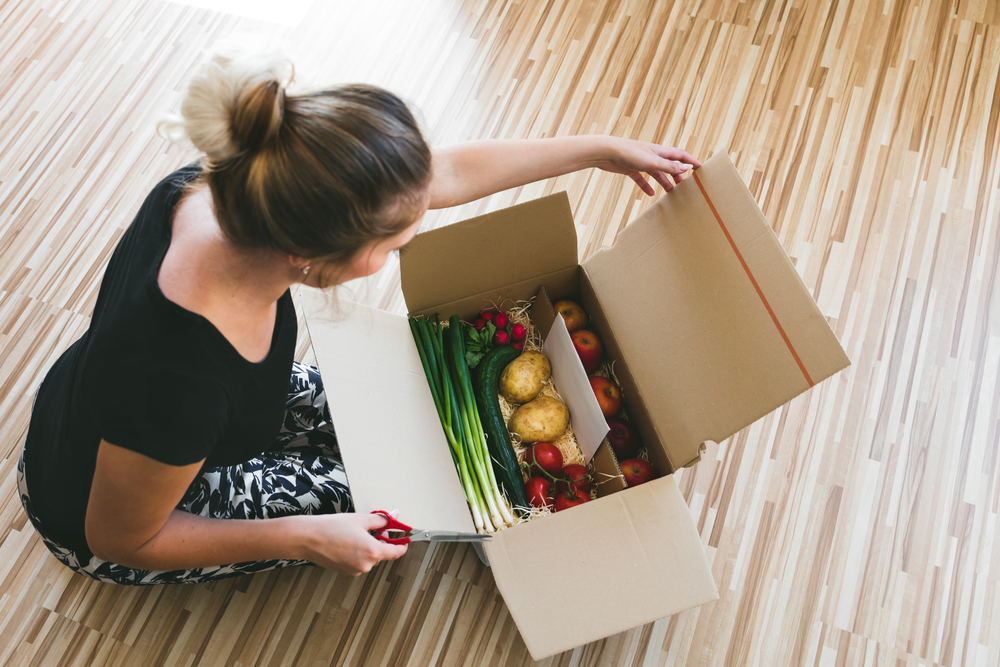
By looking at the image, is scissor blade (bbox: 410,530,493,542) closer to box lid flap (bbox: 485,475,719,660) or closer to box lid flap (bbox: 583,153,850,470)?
box lid flap (bbox: 485,475,719,660)

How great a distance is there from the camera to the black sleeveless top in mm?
715

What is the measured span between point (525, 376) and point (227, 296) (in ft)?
2.23

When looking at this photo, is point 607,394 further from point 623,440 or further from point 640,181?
point 640,181

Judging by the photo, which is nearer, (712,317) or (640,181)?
(712,317)

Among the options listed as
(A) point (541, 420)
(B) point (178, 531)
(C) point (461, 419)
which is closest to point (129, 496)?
(B) point (178, 531)

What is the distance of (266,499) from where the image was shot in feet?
3.75

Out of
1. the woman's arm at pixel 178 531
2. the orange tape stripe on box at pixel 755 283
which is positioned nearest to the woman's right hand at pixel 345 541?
the woman's arm at pixel 178 531

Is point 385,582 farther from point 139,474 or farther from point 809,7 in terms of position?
point 809,7

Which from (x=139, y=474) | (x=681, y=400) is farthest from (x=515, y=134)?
(x=139, y=474)

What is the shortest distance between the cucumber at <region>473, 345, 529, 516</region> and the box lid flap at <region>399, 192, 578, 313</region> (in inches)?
5.9

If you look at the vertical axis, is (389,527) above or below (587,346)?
above

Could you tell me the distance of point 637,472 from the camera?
1.18 metres

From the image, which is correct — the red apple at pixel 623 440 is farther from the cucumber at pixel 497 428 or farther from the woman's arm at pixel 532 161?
the woman's arm at pixel 532 161

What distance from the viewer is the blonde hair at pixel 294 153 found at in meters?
0.59
